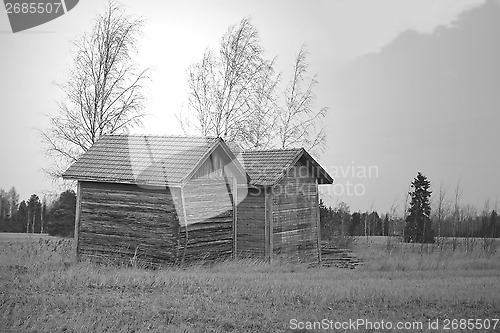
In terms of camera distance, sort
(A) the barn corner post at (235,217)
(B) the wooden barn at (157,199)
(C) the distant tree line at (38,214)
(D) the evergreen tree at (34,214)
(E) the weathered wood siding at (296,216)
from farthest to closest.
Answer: (D) the evergreen tree at (34,214) → (C) the distant tree line at (38,214) → (E) the weathered wood siding at (296,216) → (A) the barn corner post at (235,217) → (B) the wooden barn at (157,199)

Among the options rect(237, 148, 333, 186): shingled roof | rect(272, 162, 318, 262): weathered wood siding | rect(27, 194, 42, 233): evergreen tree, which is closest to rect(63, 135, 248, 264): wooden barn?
rect(237, 148, 333, 186): shingled roof

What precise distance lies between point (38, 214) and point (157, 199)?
11850 mm

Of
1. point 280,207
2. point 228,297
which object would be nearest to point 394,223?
point 280,207

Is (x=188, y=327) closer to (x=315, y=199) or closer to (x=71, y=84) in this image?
(x=315, y=199)

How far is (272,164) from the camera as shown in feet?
64.6

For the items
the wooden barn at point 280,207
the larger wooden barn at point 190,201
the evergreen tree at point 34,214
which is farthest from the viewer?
the evergreen tree at point 34,214

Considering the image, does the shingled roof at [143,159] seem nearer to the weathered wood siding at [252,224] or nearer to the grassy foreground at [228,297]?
the grassy foreground at [228,297]

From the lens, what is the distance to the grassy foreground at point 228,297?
34.2ft

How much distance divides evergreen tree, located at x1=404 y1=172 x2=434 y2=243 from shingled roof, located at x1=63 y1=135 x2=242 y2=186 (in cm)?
750

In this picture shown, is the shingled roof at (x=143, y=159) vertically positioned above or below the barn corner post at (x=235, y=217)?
above

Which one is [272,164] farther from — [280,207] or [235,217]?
[235,217]

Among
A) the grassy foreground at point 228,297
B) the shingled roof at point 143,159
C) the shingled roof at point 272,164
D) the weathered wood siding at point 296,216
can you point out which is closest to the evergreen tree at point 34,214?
the shingled roof at point 143,159

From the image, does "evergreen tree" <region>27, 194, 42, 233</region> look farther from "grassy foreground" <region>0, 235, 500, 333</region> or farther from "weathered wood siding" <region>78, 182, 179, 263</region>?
"grassy foreground" <region>0, 235, 500, 333</region>

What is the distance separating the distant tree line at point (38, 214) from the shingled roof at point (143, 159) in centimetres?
447
